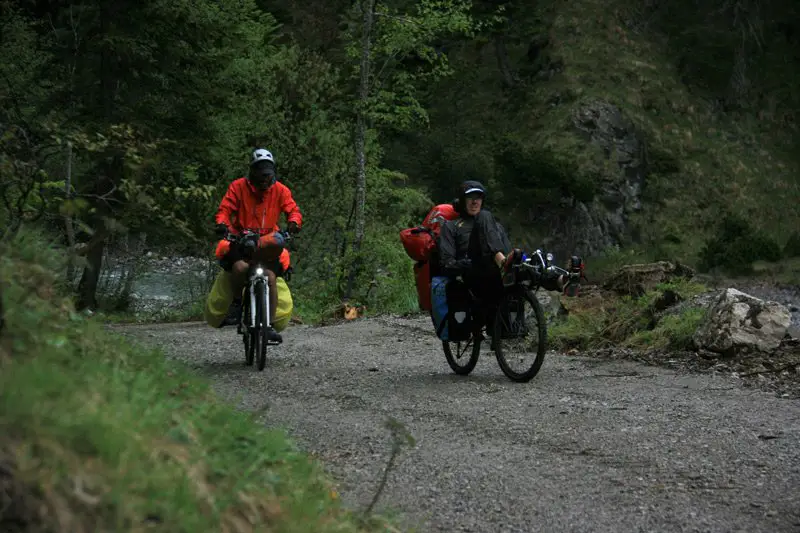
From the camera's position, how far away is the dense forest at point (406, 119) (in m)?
22.2

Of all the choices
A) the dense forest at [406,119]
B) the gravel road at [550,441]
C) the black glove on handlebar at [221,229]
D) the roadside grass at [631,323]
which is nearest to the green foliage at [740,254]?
the dense forest at [406,119]

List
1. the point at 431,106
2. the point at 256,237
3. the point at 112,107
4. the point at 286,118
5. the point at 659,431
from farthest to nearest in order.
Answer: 1. the point at 431,106
2. the point at 286,118
3. the point at 112,107
4. the point at 256,237
5. the point at 659,431

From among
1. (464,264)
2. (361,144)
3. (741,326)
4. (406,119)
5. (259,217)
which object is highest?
(406,119)

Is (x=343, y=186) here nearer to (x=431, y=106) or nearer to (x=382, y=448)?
(x=382, y=448)

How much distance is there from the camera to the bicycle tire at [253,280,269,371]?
10.3 m

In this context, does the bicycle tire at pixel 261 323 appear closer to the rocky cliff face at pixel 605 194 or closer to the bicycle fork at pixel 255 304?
the bicycle fork at pixel 255 304

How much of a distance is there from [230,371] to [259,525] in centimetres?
683

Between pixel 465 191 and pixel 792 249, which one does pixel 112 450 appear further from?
→ pixel 792 249

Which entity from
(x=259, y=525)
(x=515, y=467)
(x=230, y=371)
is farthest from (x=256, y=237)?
(x=259, y=525)

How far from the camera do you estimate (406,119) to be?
2327 centimetres

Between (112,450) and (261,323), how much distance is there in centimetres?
698

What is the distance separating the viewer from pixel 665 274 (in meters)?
15.4

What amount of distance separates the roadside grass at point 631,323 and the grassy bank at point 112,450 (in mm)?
7556

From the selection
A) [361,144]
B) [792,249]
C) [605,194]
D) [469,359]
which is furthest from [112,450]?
[605,194]
